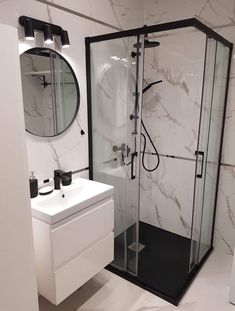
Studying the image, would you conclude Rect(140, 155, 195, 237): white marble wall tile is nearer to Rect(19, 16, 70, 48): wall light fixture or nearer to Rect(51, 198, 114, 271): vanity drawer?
Rect(51, 198, 114, 271): vanity drawer

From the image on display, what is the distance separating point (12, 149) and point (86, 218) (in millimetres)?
837

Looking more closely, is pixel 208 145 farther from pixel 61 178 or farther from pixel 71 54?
pixel 71 54

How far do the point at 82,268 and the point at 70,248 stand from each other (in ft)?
0.82

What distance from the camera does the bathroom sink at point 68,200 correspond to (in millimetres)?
1641

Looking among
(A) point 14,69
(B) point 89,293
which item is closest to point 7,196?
(A) point 14,69

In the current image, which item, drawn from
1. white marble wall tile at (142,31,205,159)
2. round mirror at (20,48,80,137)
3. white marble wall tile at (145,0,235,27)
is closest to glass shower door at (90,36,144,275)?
round mirror at (20,48,80,137)

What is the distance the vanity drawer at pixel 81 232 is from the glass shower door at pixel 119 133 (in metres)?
0.30

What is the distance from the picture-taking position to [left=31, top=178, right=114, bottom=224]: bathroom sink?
64.6 inches

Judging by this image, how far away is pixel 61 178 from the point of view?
2.09m

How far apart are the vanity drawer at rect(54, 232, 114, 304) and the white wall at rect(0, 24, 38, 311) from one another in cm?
29

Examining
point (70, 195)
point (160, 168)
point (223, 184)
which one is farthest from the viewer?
point (160, 168)

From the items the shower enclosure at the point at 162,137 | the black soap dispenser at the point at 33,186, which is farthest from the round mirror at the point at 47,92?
the black soap dispenser at the point at 33,186

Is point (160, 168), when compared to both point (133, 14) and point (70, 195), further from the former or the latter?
point (133, 14)

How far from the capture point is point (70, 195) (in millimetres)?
2051
